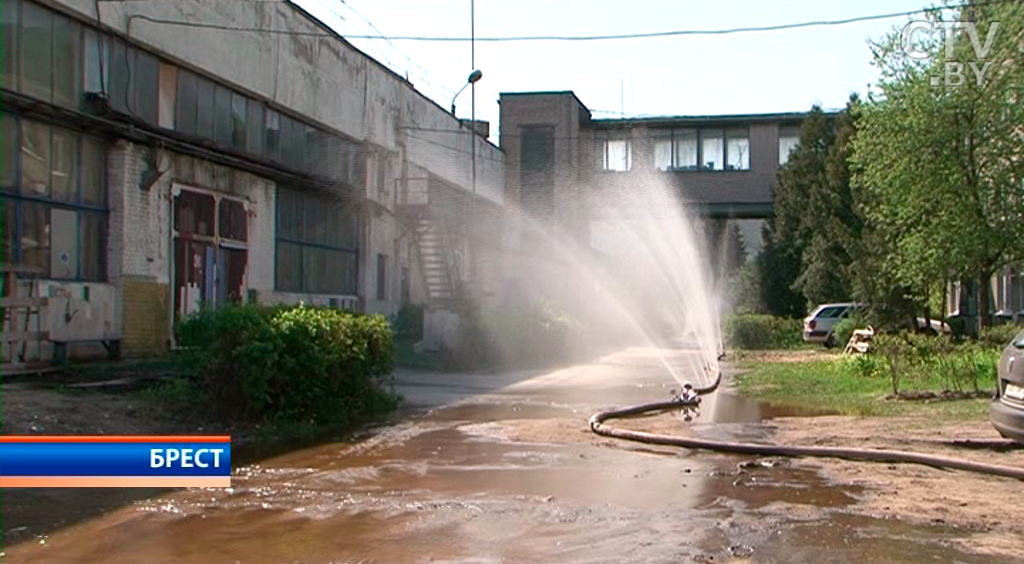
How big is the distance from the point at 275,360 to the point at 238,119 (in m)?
12.5

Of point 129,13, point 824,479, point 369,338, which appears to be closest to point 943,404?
point 824,479

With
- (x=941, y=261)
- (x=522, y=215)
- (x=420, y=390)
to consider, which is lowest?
(x=420, y=390)

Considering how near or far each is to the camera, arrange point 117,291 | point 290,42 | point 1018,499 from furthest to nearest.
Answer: point 290,42
point 117,291
point 1018,499

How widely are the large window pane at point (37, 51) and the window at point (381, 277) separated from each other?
1642cm

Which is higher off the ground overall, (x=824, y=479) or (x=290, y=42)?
(x=290, y=42)

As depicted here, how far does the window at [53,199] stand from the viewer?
1554 centimetres

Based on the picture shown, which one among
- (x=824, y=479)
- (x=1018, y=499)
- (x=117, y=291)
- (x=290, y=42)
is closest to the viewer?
(x=1018, y=499)

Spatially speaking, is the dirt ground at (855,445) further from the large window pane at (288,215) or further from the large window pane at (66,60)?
the large window pane at (288,215)

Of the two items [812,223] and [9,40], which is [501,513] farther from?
[812,223]

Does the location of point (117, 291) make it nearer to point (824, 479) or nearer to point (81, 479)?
point (81, 479)

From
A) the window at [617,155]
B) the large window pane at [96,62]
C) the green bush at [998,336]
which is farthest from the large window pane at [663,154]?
the large window pane at [96,62]

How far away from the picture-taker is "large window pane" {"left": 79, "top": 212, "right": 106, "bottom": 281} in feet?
57.0

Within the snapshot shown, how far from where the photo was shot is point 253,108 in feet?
79.0

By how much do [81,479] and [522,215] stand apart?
1500 inches
